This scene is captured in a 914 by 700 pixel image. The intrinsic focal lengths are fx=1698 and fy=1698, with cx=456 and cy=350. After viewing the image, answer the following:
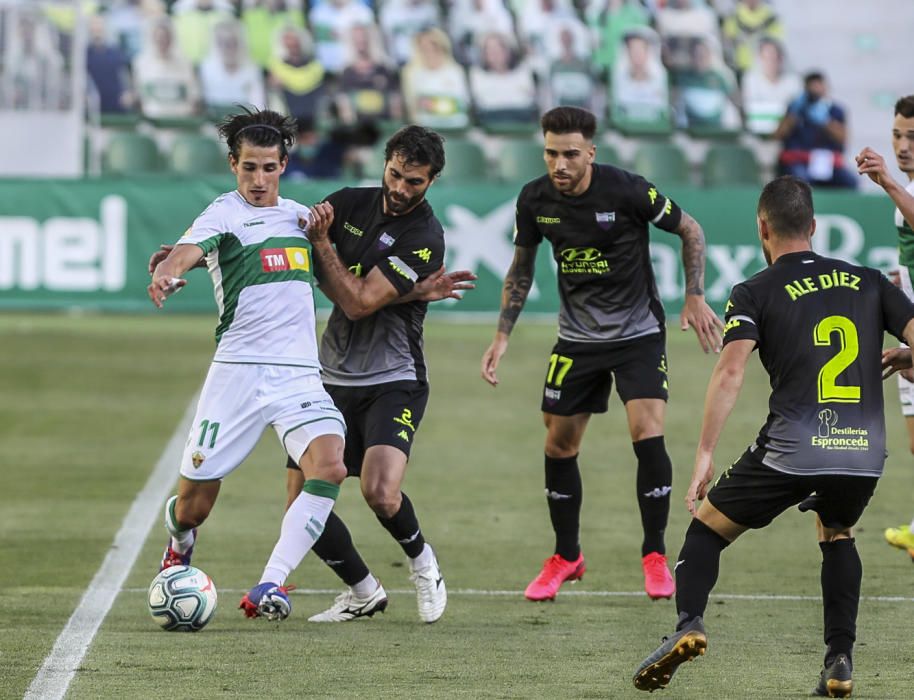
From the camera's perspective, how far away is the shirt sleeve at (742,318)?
587 centimetres

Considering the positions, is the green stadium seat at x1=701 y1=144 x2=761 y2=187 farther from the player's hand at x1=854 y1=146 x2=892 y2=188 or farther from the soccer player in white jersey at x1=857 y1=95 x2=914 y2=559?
the player's hand at x1=854 y1=146 x2=892 y2=188

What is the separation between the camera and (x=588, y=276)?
831 centimetres

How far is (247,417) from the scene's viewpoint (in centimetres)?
698

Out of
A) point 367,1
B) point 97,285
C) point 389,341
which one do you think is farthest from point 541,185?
point 367,1

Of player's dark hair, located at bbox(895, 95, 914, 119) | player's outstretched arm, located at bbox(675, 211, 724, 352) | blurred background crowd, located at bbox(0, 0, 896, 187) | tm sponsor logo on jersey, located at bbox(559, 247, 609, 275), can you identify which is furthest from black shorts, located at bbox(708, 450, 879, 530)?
blurred background crowd, located at bbox(0, 0, 896, 187)

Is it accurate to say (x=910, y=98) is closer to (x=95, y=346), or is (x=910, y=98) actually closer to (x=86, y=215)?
(x=95, y=346)

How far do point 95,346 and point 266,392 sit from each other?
35.6ft

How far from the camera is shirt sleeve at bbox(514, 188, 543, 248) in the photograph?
836 centimetres

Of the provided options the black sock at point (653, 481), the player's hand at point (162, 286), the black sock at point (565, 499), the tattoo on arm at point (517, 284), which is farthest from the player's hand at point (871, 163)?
the player's hand at point (162, 286)

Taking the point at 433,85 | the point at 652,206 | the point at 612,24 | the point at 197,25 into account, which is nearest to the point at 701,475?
the point at 652,206

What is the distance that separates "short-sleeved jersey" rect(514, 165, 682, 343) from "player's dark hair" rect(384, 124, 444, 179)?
101 centimetres

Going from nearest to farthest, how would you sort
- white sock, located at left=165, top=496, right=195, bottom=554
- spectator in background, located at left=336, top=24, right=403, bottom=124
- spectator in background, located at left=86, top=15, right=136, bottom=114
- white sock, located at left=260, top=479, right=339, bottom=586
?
white sock, located at left=260, top=479, right=339, bottom=586 → white sock, located at left=165, top=496, right=195, bottom=554 → spectator in background, located at left=86, top=15, right=136, bottom=114 → spectator in background, located at left=336, top=24, right=403, bottom=124

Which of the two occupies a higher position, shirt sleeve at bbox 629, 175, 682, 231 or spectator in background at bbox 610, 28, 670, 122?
shirt sleeve at bbox 629, 175, 682, 231

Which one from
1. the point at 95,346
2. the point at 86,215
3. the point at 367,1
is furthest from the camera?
the point at 367,1
